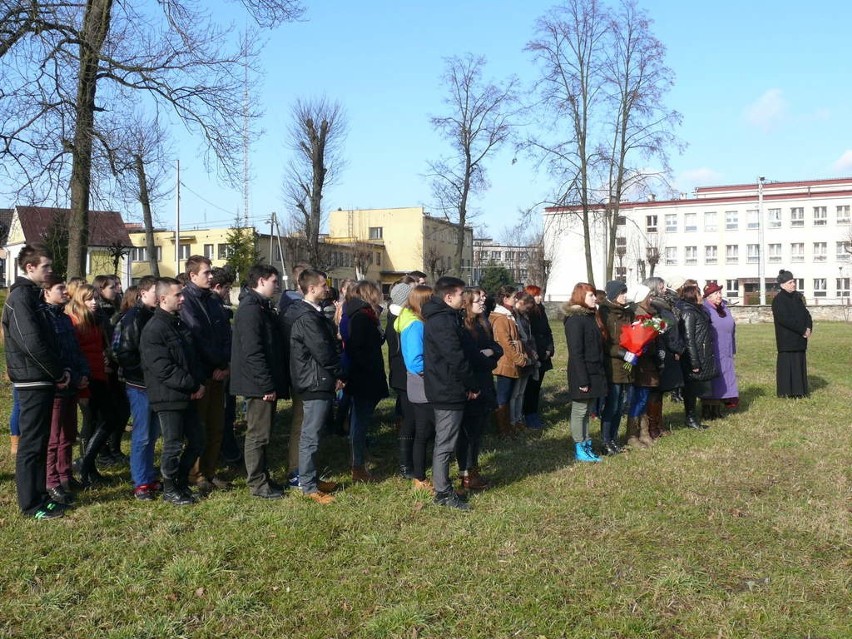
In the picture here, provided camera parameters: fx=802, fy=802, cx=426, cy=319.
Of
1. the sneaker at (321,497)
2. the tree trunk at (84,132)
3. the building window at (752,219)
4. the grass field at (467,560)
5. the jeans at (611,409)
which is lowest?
the grass field at (467,560)

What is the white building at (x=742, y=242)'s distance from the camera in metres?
69.3

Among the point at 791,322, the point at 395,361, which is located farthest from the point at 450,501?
the point at 791,322

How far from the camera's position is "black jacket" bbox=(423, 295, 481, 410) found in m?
6.64

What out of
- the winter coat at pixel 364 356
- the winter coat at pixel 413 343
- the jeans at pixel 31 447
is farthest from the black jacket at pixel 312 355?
the jeans at pixel 31 447

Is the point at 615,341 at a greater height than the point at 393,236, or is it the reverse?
the point at 393,236

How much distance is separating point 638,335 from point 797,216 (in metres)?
69.7

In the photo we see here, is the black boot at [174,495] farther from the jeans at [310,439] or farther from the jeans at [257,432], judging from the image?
the jeans at [310,439]

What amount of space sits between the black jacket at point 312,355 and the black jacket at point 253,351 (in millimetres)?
198

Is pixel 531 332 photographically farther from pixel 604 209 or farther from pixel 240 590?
pixel 604 209

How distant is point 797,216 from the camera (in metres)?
70.8

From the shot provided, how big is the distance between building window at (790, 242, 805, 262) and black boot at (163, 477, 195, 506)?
7330 cm

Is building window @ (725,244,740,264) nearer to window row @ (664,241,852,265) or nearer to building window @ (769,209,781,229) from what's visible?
window row @ (664,241,852,265)

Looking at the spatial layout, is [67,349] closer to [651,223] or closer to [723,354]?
[723,354]

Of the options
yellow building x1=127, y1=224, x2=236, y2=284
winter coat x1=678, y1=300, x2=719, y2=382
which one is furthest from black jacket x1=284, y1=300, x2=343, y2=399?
yellow building x1=127, y1=224, x2=236, y2=284
